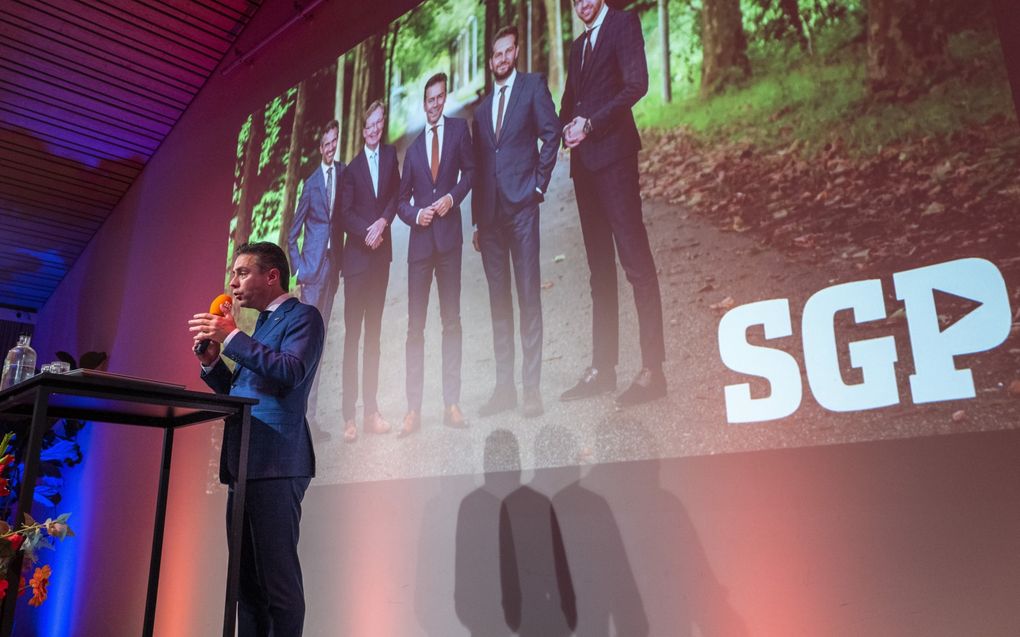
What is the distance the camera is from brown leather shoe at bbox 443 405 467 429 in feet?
8.25

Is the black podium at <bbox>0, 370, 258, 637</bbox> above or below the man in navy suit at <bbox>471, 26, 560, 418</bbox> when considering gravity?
below

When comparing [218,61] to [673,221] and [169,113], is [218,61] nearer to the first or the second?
[169,113]

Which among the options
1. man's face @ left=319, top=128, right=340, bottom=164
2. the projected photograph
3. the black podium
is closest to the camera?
the black podium

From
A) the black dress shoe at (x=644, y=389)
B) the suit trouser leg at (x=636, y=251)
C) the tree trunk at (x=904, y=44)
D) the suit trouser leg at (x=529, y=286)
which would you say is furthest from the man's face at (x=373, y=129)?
the tree trunk at (x=904, y=44)

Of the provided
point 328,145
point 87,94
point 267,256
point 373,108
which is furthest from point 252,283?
point 87,94

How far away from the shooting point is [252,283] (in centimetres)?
207

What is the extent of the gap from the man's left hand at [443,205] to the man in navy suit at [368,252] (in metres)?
0.27

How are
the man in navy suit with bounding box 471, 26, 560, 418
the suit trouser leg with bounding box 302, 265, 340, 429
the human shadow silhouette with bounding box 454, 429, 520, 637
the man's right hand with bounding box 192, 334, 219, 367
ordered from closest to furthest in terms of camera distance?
1. the man's right hand with bounding box 192, 334, 219, 367
2. the human shadow silhouette with bounding box 454, 429, 520, 637
3. the man in navy suit with bounding box 471, 26, 560, 418
4. the suit trouser leg with bounding box 302, 265, 340, 429

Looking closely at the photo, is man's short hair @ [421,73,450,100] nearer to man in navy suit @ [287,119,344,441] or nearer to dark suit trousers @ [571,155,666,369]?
→ man in navy suit @ [287,119,344,441]

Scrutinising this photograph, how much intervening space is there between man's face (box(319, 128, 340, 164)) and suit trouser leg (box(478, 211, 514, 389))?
1.18 m

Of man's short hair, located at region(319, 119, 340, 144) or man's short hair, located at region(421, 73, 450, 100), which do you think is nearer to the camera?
man's short hair, located at region(421, 73, 450, 100)

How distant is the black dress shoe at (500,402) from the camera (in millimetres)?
2375

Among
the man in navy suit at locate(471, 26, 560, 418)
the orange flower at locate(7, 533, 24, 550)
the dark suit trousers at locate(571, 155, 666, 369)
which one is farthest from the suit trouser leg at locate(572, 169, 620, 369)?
the orange flower at locate(7, 533, 24, 550)

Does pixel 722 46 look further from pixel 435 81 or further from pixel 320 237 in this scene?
pixel 320 237
